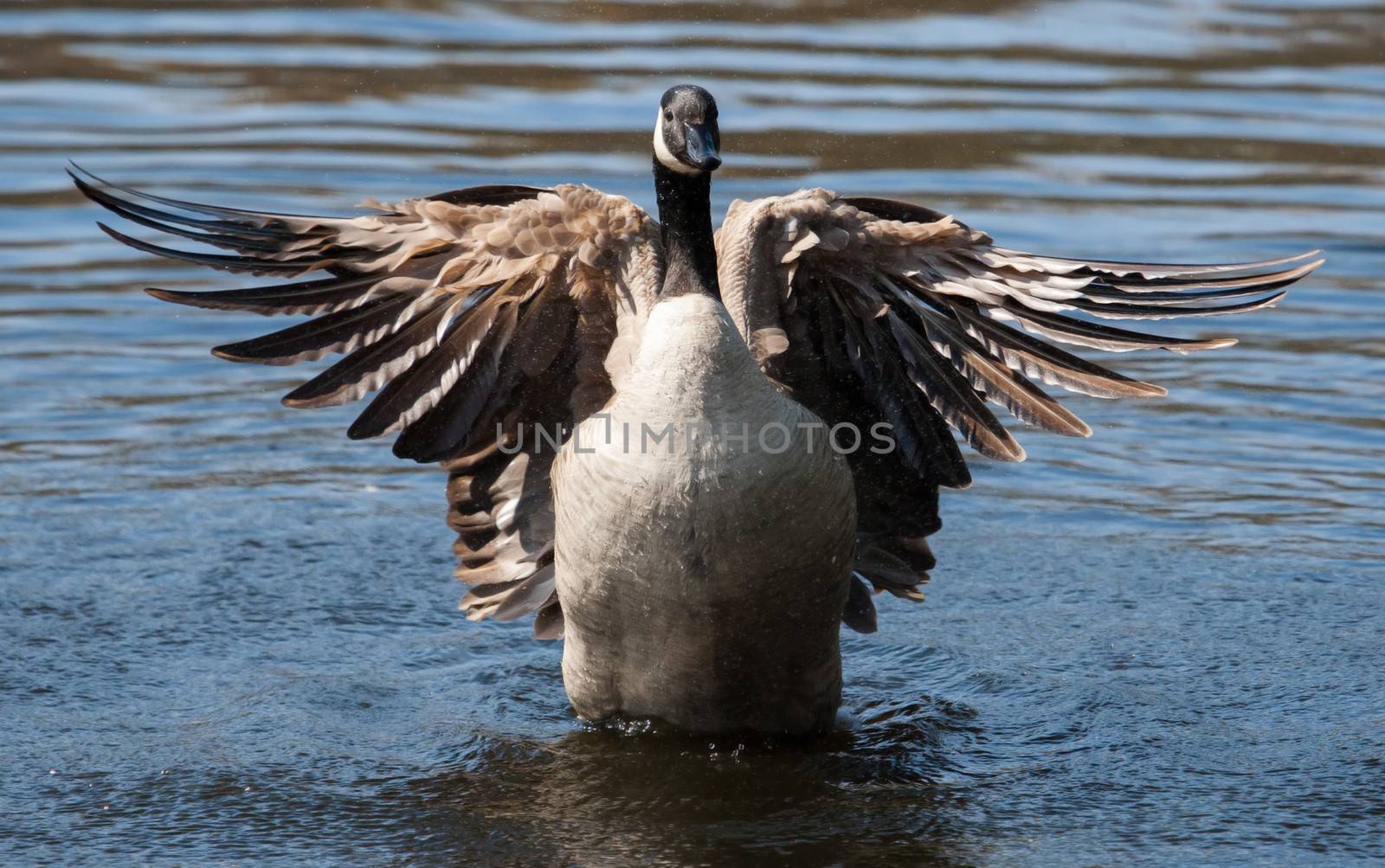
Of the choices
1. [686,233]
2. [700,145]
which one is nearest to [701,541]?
[686,233]

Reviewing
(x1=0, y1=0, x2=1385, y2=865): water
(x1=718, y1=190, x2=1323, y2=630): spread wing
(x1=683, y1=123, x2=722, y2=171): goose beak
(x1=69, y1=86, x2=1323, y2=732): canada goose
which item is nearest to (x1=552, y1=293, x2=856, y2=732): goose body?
(x1=69, y1=86, x2=1323, y2=732): canada goose

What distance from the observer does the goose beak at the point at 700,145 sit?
17.1 ft

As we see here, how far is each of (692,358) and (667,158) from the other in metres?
0.73

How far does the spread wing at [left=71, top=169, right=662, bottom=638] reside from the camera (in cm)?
554

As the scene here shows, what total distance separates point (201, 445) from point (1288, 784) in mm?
5436

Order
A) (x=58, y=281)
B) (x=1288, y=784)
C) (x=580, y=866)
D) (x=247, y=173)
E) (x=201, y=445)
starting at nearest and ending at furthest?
1. (x=580, y=866)
2. (x=1288, y=784)
3. (x=201, y=445)
4. (x=58, y=281)
5. (x=247, y=173)

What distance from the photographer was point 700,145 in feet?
17.3

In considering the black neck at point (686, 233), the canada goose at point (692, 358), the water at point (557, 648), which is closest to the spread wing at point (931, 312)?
the canada goose at point (692, 358)

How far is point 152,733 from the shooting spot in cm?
574

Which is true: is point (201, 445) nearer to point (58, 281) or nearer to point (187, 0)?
point (58, 281)

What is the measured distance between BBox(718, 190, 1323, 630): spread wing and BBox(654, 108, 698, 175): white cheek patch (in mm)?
339

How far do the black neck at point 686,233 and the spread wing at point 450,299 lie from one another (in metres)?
0.17

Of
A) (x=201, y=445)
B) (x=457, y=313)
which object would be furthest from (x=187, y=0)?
(x=457, y=313)

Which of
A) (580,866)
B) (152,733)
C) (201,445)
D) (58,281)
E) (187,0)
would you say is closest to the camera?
(580,866)
